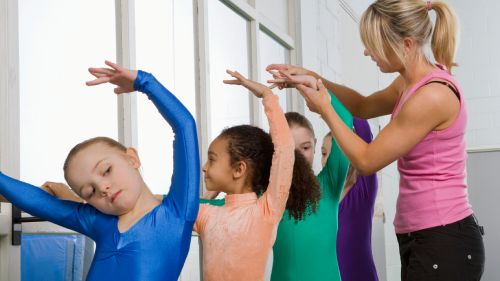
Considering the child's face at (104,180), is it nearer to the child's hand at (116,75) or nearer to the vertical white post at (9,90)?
the child's hand at (116,75)

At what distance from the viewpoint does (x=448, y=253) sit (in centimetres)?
147

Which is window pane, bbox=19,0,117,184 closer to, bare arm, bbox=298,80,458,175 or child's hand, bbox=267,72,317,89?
child's hand, bbox=267,72,317,89

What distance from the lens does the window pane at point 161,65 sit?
2297mm

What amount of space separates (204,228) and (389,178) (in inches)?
141

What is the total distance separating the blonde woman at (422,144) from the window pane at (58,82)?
0.65m

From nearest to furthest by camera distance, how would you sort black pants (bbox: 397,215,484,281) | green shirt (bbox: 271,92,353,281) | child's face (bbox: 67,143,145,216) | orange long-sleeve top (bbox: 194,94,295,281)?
child's face (bbox: 67,143,145,216), black pants (bbox: 397,215,484,281), orange long-sleeve top (bbox: 194,94,295,281), green shirt (bbox: 271,92,353,281)

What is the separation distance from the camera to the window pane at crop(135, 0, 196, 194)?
7.54 feet

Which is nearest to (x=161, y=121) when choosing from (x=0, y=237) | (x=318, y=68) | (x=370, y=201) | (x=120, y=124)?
(x=120, y=124)

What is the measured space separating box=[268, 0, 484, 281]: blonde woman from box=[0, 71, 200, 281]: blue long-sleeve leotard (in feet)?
1.24

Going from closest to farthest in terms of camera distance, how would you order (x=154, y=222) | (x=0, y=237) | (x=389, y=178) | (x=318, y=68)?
(x=154, y=222), (x=0, y=237), (x=318, y=68), (x=389, y=178)

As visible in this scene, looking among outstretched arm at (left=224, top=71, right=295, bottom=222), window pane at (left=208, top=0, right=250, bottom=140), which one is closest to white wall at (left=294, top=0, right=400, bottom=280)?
window pane at (left=208, top=0, right=250, bottom=140)

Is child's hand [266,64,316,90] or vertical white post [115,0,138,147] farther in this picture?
vertical white post [115,0,138,147]

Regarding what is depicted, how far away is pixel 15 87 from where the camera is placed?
169 centimetres

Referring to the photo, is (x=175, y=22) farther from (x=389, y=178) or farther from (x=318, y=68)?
(x=389, y=178)
